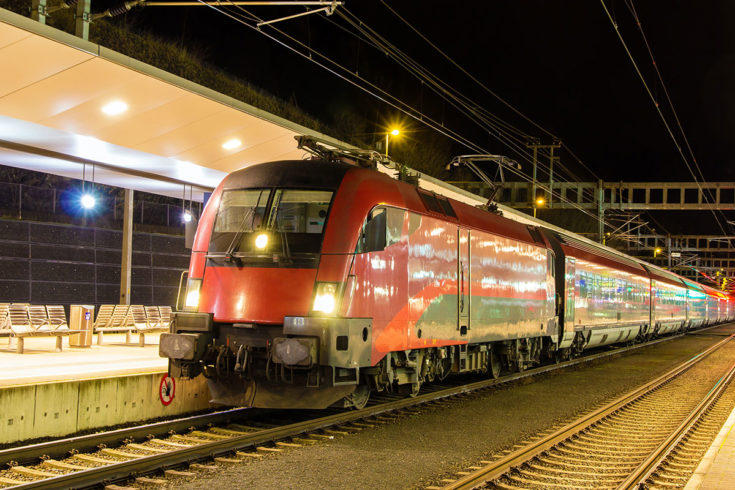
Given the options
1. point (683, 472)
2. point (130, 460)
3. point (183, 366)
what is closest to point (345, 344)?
point (183, 366)

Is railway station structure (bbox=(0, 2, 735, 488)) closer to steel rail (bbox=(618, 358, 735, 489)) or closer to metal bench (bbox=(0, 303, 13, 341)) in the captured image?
metal bench (bbox=(0, 303, 13, 341))

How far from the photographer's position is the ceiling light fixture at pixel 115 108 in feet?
41.3

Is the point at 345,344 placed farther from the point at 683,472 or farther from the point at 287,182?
the point at 683,472

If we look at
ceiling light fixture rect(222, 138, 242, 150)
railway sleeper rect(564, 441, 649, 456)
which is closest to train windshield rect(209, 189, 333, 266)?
railway sleeper rect(564, 441, 649, 456)

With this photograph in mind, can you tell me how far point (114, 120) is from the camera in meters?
13.1

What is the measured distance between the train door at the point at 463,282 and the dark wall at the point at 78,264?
11.6 metres

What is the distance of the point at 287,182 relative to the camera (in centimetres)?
991

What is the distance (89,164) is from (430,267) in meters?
8.04

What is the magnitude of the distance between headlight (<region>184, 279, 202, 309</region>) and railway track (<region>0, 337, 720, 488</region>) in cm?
148

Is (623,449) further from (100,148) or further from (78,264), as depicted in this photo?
(78,264)

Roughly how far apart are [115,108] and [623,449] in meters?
9.61

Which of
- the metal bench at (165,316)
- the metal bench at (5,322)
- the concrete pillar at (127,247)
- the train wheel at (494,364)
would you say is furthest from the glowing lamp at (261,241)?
the concrete pillar at (127,247)

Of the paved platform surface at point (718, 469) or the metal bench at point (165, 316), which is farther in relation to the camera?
the metal bench at point (165, 316)

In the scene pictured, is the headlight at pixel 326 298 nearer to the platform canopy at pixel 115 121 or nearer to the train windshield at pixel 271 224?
the train windshield at pixel 271 224
